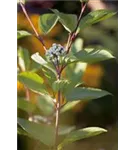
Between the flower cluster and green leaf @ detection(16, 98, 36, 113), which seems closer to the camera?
the flower cluster

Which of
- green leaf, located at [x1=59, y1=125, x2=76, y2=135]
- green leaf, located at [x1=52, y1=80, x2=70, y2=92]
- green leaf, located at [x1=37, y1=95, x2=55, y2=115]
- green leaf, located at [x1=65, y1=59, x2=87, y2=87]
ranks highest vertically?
green leaf, located at [x1=65, y1=59, x2=87, y2=87]

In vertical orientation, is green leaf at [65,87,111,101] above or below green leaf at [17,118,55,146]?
above

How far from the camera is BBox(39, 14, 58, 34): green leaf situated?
0.77 meters

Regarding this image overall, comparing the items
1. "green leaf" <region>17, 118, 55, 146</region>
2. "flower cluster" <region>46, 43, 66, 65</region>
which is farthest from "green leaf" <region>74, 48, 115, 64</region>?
"green leaf" <region>17, 118, 55, 146</region>

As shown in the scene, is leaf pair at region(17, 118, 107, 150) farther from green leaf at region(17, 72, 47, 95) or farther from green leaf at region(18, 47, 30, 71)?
green leaf at region(18, 47, 30, 71)

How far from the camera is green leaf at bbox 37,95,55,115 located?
933 millimetres

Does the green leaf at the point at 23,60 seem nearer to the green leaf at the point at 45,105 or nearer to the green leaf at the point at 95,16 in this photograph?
the green leaf at the point at 45,105

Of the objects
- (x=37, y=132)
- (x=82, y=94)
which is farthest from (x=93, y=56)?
(x=37, y=132)

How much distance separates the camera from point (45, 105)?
36.9 inches

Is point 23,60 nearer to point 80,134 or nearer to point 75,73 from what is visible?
point 75,73

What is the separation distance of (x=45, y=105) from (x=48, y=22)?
235 millimetres

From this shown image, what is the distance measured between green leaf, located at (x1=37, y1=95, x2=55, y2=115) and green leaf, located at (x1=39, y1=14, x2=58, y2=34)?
210 mm

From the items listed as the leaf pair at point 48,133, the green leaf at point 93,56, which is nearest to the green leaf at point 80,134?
the leaf pair at point 48,133
